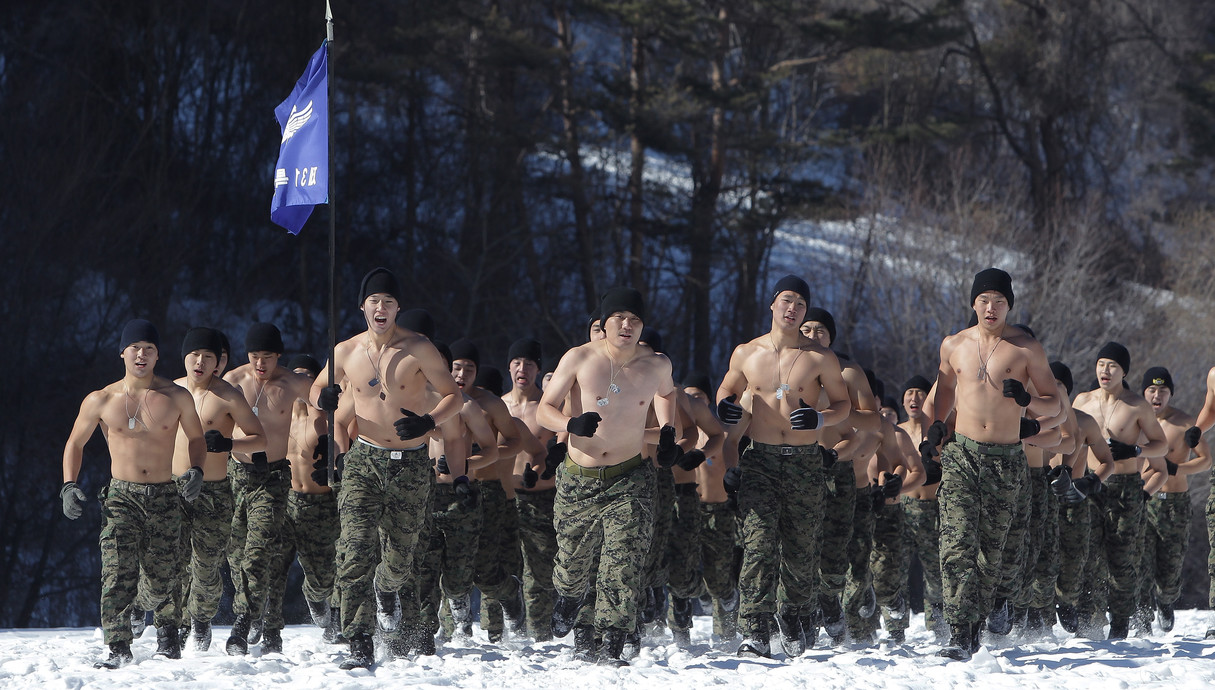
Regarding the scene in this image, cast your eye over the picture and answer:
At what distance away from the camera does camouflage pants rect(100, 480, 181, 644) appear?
8.11 metres

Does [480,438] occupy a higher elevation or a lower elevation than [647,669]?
higher

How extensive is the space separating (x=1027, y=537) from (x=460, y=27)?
19.0 metres

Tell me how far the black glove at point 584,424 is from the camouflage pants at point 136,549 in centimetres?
243

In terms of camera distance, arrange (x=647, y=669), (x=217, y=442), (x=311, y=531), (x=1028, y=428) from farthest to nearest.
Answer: (x=311, y=531) < (x=217, y=442) < (x=1028, y=428) < (x=647, y=669)

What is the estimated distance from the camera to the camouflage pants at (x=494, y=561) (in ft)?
33.0

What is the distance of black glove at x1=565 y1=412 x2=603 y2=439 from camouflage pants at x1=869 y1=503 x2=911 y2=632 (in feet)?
12.2

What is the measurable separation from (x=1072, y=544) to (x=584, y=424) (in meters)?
4.52

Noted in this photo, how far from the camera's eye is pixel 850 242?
31.8 m

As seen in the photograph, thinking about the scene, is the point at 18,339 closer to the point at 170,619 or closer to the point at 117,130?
the point at 117,130

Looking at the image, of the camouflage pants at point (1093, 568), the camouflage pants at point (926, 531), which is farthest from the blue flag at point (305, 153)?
the camouflage pants at point (1093, 568)

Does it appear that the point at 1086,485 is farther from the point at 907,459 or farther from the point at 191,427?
the point at 191,427

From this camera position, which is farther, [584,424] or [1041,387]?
[1041,387]

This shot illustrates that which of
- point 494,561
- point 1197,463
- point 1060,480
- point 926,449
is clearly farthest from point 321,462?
point 1197,463

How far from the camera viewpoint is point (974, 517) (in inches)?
333
